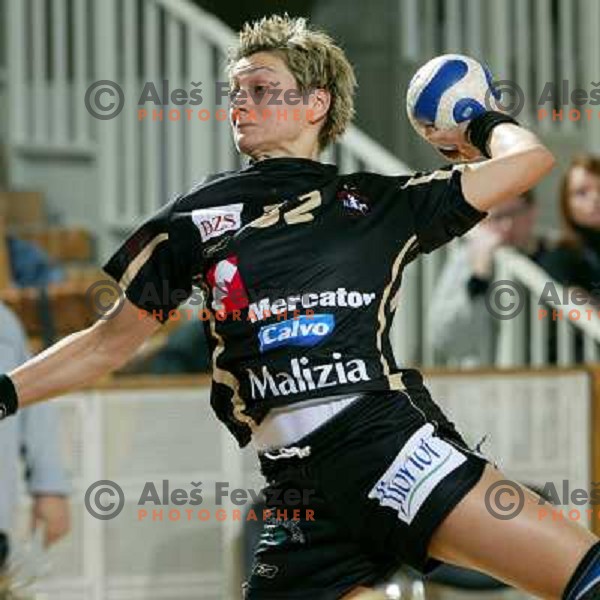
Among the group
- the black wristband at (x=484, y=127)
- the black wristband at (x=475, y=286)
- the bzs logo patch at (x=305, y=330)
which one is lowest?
the black wristband at (x=475, y=286)

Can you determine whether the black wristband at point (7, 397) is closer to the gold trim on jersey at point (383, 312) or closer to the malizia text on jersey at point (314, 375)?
the malizia text on jersey at point (314, 375)

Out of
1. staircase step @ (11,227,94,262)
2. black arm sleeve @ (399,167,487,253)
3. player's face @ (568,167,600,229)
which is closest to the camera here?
black arm sleeve @ (399,167,487,253)

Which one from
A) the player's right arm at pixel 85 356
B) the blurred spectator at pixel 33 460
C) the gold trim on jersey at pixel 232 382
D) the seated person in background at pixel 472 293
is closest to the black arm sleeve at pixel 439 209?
the gold trim on jersey at pixel 232 382

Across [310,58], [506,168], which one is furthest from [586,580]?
[310,58]

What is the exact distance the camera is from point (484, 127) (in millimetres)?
4004

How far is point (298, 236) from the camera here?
3961 millimetres

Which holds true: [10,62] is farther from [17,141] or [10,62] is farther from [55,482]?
[55,482]

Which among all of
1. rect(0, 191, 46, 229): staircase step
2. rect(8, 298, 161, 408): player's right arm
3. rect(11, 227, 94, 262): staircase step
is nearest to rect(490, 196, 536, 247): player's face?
rect(11, 227, 94, 262): staircase step

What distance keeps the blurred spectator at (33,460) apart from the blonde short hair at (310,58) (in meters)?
1.74

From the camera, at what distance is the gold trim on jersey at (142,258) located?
4074 mm

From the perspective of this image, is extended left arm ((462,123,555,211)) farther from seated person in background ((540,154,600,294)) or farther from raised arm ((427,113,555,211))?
seated person in background ((540,154,600,294))

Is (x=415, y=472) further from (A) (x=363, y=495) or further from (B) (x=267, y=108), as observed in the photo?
(B) (x=267, y=108)

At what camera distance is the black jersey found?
154 inches

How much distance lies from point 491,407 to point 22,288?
6.85 feet
